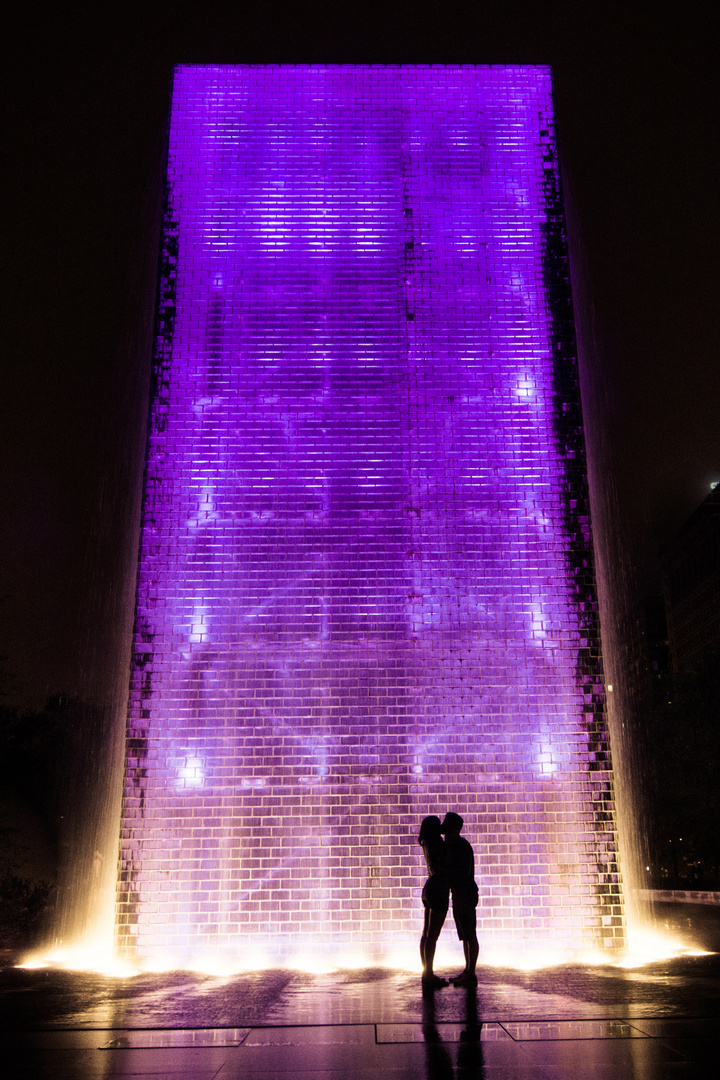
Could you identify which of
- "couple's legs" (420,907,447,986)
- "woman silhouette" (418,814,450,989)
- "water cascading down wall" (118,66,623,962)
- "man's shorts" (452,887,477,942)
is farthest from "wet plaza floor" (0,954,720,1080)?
"water cascading down wall" (118,66,623,962)

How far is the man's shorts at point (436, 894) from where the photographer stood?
22.7 feet

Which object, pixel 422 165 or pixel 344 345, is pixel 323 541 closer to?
pixel 344 345

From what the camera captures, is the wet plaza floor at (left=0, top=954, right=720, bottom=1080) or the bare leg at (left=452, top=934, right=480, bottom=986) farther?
the bare leg at (left=452, top=934, right=480, bottom=986)

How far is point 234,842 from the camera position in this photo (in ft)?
30.7

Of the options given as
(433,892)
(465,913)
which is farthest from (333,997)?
(465,913)

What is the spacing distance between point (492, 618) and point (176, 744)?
4132 mm

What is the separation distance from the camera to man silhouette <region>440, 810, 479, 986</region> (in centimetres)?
688

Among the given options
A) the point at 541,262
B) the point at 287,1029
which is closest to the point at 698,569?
the point at 541,262

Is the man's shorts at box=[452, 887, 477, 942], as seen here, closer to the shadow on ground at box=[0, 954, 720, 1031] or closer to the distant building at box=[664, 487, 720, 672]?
the shadow on ground at box=[0, 954, 720, 1031]

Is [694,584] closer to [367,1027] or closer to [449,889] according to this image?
[449,889]

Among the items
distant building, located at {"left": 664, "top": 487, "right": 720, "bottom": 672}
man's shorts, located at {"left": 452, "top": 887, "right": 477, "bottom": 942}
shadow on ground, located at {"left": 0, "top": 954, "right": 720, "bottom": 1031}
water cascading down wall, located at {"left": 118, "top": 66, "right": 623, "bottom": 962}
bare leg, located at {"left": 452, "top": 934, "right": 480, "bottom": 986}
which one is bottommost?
shadow on ground, located at {"left": 0, "top": 954, "right": 720, "bottom": 1031}

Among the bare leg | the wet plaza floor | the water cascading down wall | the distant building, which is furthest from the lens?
the distant building

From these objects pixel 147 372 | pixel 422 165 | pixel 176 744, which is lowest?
pixel 176 744

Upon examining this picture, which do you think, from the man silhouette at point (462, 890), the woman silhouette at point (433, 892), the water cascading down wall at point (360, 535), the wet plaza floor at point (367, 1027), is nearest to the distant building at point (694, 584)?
the water cascading down wall at point (360, 535)
